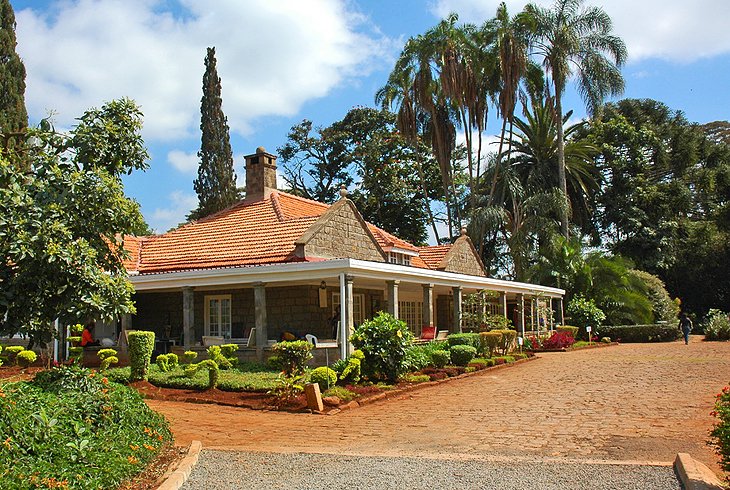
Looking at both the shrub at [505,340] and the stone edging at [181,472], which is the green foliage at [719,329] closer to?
the shrub at [505,340]

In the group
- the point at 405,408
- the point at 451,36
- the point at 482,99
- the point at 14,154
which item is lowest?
the point at 405,408

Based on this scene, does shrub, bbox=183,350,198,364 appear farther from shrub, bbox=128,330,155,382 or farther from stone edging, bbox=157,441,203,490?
stone edging, bbox=157,441,203,490

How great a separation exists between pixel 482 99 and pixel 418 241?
9791mm

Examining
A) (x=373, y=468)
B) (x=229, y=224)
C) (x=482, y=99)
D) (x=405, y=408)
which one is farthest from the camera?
(x=482, y=99)

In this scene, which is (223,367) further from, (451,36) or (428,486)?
(451,36)

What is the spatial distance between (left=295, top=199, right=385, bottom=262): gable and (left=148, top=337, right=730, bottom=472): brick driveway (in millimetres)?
5681

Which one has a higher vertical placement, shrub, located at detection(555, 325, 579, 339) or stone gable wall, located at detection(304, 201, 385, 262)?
stone gable wall, located at detection(304, 201, 385, 262)

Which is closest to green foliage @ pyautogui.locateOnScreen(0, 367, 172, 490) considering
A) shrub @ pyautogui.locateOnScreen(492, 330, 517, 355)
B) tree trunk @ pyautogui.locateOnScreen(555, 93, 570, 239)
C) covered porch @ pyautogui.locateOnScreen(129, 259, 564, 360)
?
covered porch @ pyautogui.locateOnScreen(129, 259, 564, 360)

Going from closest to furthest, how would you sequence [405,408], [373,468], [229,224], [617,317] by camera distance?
1. [373,468]
2. [405,408]
3. [229,224]
4. [617,317]

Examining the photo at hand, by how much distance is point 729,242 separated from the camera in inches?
1606

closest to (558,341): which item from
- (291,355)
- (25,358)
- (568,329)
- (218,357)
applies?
Result: (568,329)

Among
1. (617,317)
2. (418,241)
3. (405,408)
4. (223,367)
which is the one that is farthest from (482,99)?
(405,408)

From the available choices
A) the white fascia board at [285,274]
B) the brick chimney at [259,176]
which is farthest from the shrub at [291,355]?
the brick chimney at [259,176]

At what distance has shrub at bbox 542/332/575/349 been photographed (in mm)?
26842
